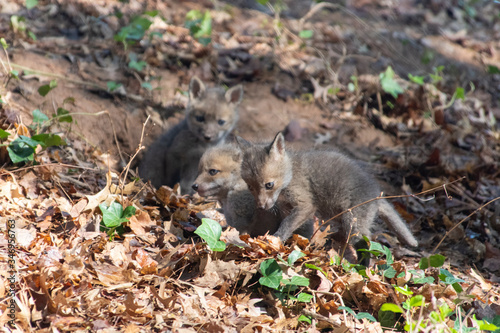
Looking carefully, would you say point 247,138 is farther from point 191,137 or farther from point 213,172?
point 213,172

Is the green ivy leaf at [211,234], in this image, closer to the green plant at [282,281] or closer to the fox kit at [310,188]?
the green plant at [282,281]

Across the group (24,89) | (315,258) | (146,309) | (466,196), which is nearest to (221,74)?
(24,89)

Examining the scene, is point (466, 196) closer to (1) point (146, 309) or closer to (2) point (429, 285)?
(2) point (429, 285)

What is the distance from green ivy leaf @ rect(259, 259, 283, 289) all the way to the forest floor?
13mm

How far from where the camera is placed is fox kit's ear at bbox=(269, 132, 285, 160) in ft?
12.8

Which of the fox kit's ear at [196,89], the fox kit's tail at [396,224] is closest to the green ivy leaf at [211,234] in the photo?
the fox kit's tail at [396,224]

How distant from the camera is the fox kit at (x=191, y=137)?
20.8ft

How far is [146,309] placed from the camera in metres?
2.70

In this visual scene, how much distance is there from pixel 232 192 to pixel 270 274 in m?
1.64

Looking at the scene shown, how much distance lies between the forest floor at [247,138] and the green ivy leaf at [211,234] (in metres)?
0.10

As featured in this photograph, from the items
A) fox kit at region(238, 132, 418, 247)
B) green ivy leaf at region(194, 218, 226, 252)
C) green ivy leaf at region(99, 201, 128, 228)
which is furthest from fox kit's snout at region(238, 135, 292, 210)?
green ivy leaf at region(99, 201, 128, 228)

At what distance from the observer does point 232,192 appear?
178 inches

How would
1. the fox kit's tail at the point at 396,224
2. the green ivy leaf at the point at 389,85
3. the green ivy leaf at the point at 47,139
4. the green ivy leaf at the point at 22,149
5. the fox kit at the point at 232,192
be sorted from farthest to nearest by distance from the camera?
the green ivy leaf at the point at 389,85, the fox kit at the point at 232,192, the fox kit's tail at the point at 396,224, the green ivy leaf at the point at 47,139, the green ivy leaf at the point at 22,149

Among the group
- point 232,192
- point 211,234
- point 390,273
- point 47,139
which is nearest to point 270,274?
point 211,234
